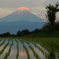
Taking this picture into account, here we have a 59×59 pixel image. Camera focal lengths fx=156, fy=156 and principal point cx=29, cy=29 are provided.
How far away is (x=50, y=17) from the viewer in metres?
31.2

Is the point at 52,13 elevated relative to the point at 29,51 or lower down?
elevated

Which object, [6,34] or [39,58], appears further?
[6,34]

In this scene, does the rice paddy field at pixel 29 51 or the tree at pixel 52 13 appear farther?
the tree at pixel 52 13

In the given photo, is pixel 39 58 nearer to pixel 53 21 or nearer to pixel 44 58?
pixel 44 58

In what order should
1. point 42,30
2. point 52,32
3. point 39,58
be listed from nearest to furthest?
point 39,58 → point 52,32 → point 42,30

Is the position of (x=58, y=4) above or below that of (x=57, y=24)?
above

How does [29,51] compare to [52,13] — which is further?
[52,13]

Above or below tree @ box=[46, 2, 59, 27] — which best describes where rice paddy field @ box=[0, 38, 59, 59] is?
below

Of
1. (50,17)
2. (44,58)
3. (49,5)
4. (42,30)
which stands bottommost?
(44,58)

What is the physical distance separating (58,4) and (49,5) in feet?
6.44

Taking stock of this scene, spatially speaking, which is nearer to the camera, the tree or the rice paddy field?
the rice paddy field

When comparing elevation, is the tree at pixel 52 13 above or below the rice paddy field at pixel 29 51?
above

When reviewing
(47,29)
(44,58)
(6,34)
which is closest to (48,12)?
(47,29)

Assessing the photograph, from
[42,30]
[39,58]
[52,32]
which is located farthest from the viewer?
[42,30]
